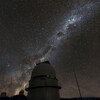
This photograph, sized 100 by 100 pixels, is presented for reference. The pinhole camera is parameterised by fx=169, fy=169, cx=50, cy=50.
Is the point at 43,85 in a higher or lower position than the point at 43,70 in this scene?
lower

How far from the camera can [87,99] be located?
15961 mm

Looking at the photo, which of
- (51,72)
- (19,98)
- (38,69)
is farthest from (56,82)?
(19,98)

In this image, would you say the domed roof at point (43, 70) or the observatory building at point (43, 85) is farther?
the domed roof at point (43, 70)

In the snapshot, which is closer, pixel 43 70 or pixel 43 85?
pixel 43 85

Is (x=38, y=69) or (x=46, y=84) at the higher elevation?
(x=38, y=69)

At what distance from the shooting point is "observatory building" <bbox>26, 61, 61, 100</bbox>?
899cm

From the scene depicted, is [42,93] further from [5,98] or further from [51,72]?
[5,98]

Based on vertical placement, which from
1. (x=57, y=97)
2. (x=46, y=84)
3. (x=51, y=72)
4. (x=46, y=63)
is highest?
(x=46, y=63)

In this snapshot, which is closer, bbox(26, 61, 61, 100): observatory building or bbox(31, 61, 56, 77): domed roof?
bbox(26, 61, 61, 100): observatory building

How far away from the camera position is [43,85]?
9188mm

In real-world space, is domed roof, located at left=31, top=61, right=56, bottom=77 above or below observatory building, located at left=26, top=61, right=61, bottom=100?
above

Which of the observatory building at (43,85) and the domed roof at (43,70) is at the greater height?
the domed roof at (43,70)

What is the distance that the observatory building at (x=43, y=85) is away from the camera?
354 inches

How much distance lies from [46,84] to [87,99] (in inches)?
322
